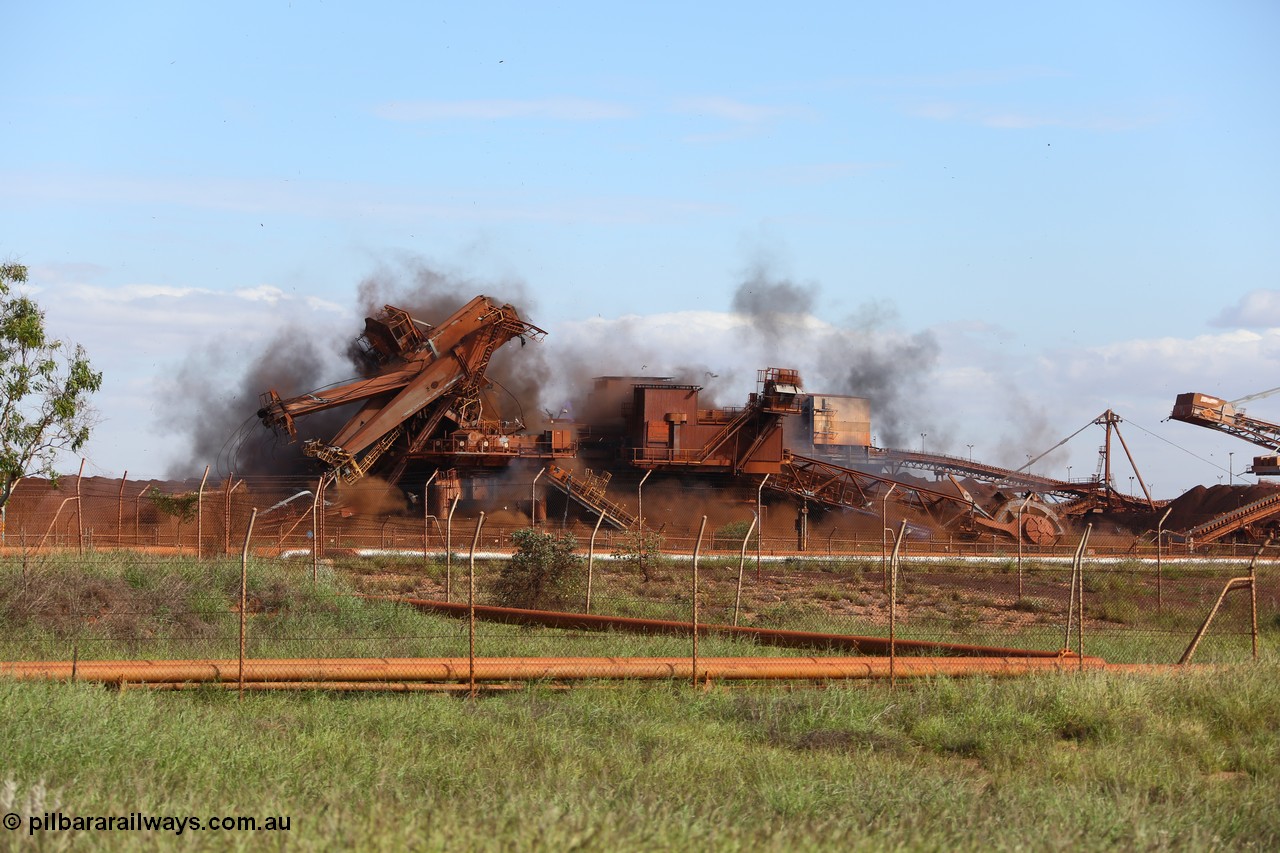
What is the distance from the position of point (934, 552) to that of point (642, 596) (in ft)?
62.3

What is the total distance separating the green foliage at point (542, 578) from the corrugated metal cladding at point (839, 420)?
2141 inches

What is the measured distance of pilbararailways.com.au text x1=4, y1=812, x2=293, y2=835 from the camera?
5926 mm

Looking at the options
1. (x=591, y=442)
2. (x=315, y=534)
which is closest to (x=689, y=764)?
(x=315, y=534)

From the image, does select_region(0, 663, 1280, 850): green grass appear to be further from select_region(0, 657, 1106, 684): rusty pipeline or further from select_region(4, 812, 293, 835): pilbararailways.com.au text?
select_region(0, 657, 1106, 684): rusty pipeline

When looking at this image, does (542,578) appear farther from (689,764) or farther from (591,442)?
(591,442)

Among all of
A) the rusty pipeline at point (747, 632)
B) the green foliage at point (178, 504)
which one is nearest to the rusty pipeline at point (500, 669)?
the rusty pipeline at point (747, 632)

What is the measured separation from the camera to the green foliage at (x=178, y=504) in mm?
31688

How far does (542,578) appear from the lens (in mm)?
25516

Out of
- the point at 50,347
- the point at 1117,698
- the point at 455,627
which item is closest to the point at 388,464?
the point at 50,347

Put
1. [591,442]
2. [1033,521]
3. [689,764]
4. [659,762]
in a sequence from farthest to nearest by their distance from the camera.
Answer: [591,442], [1033,521], [689,764], [659,762]

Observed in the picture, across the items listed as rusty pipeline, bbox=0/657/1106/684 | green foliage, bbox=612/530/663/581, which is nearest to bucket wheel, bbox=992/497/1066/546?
green foliage, bbox=612/530/663/581

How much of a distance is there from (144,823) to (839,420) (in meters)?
79.3

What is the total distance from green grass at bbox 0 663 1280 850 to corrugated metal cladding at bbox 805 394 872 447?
6670 centimetres

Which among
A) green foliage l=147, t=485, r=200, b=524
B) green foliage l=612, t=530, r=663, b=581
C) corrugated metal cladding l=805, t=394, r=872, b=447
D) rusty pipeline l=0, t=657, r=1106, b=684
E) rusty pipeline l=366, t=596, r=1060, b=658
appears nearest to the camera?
rusty pipeline l=0, t=657, r=1106, b=684
